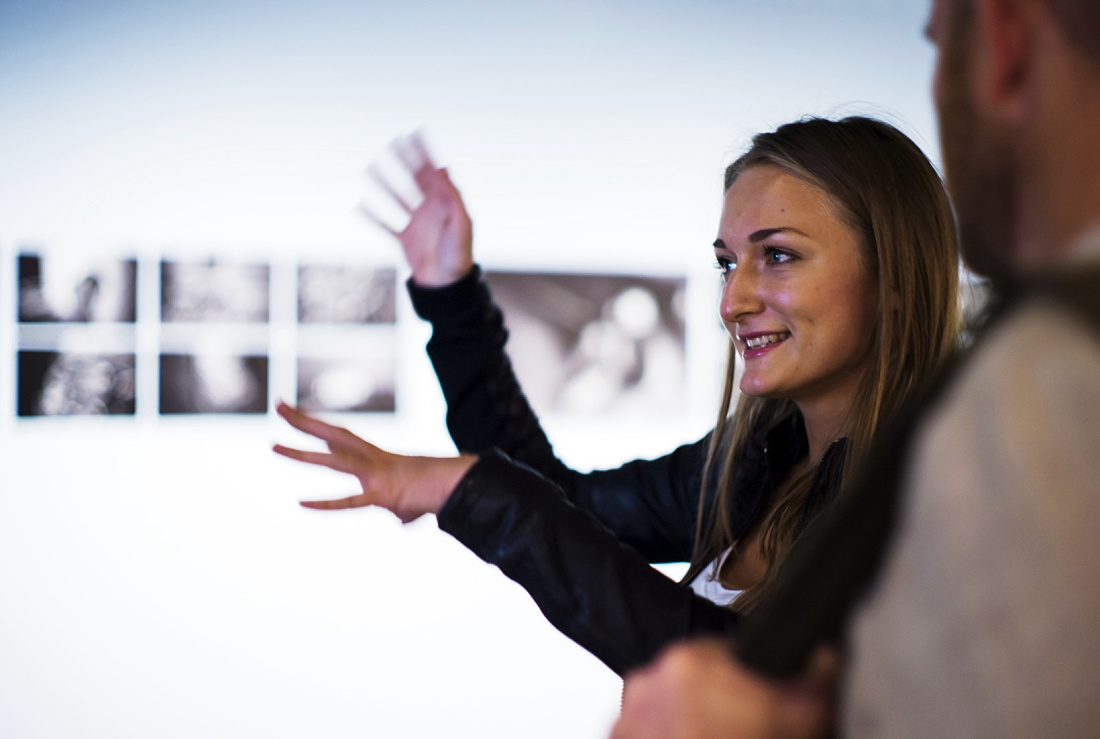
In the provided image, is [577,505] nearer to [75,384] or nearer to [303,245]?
[303,245]

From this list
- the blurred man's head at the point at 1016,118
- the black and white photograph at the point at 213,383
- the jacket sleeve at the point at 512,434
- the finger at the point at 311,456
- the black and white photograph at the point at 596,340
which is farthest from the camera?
the black and white photograph at the point at 596,340

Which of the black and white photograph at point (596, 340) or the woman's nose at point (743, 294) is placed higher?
the woman's nose at point (743, 294)

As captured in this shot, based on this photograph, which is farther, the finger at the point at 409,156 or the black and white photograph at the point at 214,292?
A: the black and white photograph at the point at 214,292

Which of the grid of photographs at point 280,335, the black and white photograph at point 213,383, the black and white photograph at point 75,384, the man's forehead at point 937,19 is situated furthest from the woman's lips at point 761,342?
the black and white photograph at point 75,384

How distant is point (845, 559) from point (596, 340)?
2931 millimetres

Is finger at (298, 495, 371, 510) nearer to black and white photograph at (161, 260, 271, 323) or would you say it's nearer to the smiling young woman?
the smiling young woman

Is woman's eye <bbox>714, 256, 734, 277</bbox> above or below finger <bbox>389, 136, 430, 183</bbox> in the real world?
below

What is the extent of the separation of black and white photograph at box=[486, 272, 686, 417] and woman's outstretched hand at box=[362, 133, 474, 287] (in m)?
1.62

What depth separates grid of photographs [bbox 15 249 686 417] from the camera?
113 inches

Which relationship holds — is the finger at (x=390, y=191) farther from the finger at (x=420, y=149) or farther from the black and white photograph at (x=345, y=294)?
the black and white photograph at (x=345, y=294)

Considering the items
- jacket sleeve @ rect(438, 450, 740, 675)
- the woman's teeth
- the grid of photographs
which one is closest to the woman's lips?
the woman's teeth

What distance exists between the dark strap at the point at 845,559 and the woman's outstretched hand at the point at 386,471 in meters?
0.59

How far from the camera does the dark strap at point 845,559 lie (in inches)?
19.8

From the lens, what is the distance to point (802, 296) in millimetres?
1414
